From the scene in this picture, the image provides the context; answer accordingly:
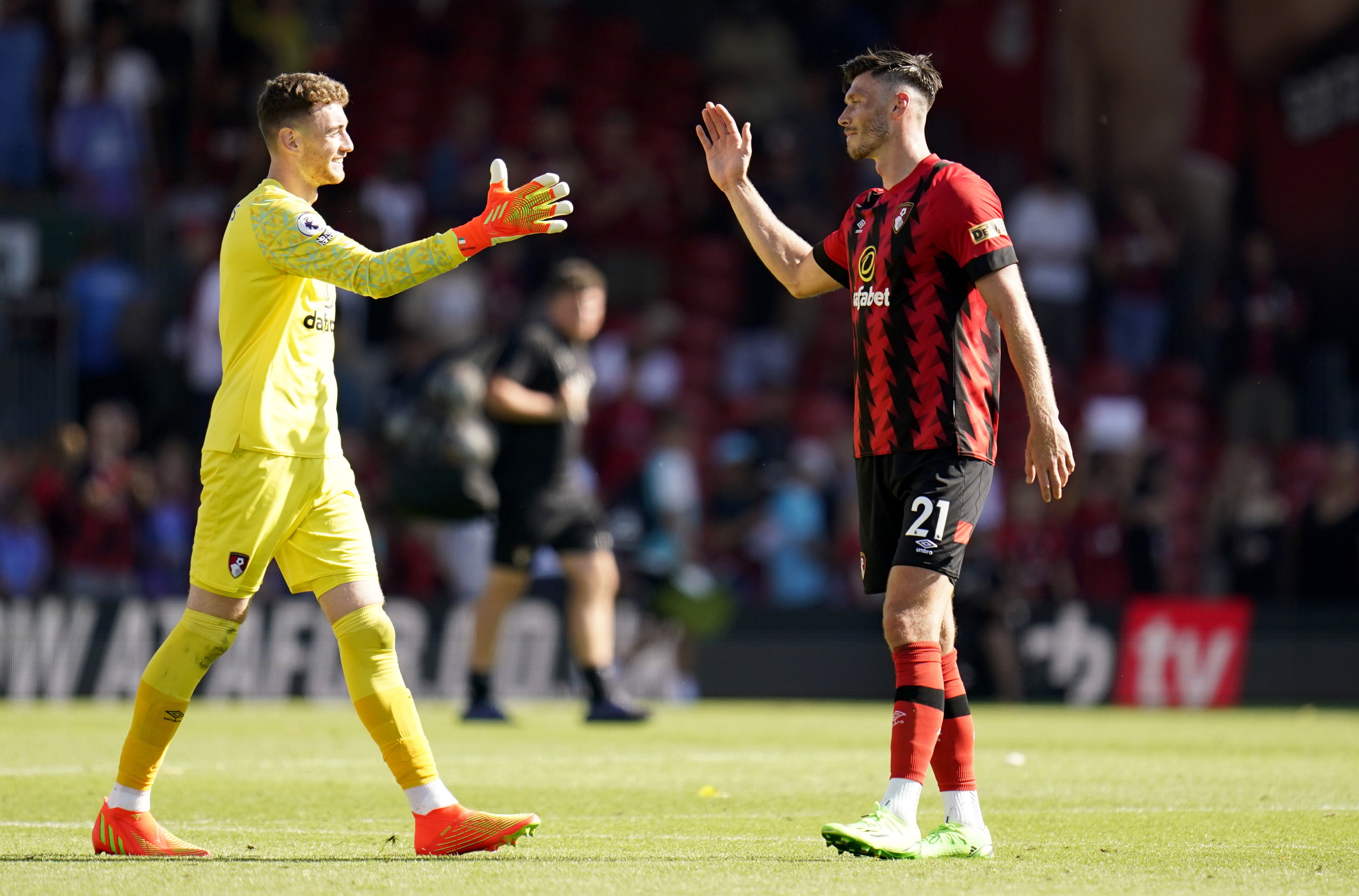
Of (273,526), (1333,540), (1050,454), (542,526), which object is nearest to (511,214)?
(273,526)

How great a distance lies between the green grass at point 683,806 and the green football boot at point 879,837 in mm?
64

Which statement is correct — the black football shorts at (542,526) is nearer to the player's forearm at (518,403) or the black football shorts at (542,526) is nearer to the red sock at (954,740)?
the player's forearm at (518,403)

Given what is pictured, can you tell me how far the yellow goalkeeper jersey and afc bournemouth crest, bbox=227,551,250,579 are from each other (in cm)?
32

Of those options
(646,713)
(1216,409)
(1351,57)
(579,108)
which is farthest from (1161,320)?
(646,713)

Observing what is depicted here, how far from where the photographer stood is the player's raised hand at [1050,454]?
571 cm

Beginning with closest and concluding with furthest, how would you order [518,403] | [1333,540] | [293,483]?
[293,483] < [518,403] < [1333,540]

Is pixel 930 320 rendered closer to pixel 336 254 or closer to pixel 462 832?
pixel 336 254

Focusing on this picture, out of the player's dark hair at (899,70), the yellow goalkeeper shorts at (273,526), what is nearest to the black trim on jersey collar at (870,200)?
the player's dark hair at (899,70)

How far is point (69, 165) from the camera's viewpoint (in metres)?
17.4

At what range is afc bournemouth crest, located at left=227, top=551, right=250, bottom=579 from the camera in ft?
19.0

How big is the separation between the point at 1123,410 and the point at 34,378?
943cm

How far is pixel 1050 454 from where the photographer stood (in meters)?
5.72

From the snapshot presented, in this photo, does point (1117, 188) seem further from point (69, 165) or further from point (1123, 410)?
point (69, 165)

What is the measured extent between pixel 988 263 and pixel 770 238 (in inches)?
43.2
